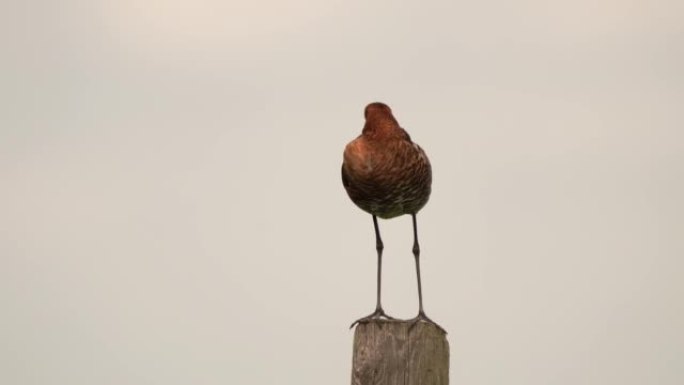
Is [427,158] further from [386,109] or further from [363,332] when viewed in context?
[363,332]

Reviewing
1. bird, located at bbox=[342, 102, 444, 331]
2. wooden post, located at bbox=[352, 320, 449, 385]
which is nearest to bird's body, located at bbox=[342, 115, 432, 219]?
bird, located at bbox=[342, 102, 444, 331]

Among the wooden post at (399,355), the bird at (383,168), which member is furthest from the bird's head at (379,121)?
the wooden post at (399,355)

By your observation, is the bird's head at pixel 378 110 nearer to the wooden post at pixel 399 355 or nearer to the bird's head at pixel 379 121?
the bird's head at pixel 379 121

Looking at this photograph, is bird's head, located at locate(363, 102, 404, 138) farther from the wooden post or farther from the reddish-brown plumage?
the wooden post

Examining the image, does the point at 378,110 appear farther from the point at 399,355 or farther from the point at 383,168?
the point at 399,355

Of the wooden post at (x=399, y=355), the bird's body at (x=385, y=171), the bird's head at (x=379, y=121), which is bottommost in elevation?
the wooden post at (x=399, y=355)

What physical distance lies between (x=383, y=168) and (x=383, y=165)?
31 mm

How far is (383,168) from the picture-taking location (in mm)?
13695

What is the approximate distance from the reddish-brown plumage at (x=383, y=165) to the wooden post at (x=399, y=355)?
4578mm

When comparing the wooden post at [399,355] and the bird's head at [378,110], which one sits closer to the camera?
the wooden post at [399,355]

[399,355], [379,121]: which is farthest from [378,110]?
[399,355]

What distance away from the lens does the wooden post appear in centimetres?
895

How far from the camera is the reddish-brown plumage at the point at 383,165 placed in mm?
13570

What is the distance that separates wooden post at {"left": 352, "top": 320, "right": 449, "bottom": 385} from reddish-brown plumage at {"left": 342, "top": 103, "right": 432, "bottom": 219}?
458cm
